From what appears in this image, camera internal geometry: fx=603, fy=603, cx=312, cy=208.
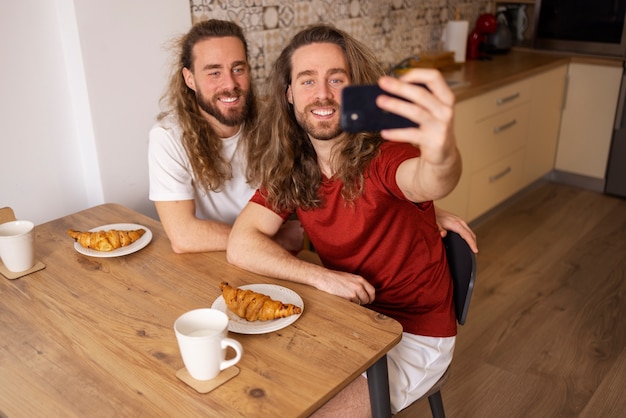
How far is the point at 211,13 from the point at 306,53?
0.93 m

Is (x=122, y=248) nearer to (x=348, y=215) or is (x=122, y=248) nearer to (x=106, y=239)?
(x=106, y=239)

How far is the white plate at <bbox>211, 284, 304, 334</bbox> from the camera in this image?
1199 millimetres

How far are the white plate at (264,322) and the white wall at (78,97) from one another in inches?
39.1

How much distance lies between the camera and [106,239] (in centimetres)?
156

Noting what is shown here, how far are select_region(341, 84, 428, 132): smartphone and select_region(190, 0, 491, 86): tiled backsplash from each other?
1.47 m

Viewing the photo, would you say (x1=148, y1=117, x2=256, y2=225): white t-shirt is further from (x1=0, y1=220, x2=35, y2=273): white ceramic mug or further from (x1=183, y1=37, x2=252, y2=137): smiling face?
(x1=0, y1=220, x2=35, y2=273): white ceramic mug

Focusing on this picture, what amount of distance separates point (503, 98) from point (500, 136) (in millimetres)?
225

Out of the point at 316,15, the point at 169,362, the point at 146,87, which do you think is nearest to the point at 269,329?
the point at 169,362

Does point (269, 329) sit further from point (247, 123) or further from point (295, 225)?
point (247, 123)

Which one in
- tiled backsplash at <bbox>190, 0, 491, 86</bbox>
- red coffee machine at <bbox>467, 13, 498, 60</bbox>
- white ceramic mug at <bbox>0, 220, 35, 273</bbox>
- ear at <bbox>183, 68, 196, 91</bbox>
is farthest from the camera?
red coffee machine at <bbox>467, 13, 498, 60</bbox>

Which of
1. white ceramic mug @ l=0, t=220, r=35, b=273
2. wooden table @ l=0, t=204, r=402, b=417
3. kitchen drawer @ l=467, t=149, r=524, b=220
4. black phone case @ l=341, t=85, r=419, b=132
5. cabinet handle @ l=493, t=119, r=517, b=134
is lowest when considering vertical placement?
kitchen drawer @ l=467, t=149, r=524, b=220

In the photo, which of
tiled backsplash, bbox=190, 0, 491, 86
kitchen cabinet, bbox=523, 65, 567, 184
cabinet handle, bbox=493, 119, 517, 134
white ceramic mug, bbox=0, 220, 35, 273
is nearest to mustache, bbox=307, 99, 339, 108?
white ceramic mug, bbox=0, 220, 35, 273

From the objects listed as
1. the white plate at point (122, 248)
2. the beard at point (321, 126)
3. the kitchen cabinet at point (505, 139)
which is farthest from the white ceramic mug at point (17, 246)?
the kitchen cabinet at point (505, 139)

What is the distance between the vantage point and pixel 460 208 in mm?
A: 3223
